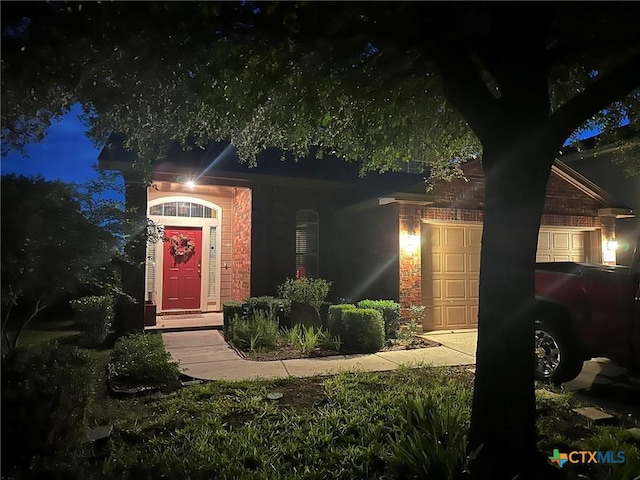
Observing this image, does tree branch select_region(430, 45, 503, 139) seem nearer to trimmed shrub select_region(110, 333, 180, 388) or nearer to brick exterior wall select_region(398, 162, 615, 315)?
trimmed shrub select_region(110, 333, 180, 388)

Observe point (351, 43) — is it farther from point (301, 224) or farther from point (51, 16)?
point (301, 224)

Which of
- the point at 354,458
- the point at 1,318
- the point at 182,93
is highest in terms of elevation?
the point at 182,93

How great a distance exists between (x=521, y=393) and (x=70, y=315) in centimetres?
628

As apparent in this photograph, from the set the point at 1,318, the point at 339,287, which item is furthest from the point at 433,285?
the point at 1,318

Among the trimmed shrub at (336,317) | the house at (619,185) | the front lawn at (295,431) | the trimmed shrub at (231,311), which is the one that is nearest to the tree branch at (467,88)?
the front lawn at (295,431)

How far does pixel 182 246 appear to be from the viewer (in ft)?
31.9

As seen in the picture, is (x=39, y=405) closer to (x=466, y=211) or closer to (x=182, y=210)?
(x=182, y=210)

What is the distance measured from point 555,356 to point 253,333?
4368mm

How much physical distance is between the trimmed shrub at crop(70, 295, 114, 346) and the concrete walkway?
1057mm

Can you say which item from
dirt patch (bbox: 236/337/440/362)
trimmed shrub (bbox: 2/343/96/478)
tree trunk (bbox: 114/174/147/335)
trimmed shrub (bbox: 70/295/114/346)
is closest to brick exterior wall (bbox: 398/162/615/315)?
dirt patch (bbox: 236/337/440/362)

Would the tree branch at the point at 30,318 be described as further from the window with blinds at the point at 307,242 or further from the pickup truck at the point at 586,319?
the window with blinds at the point at 307,242

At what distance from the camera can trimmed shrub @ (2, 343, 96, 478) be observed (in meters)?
2.32

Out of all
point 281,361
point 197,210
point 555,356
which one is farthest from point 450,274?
point 197,210

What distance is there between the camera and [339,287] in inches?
391
